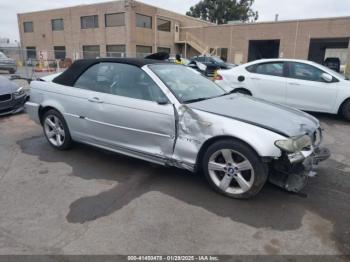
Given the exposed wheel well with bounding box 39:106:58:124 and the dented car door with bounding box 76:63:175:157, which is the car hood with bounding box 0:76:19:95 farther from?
the dented car door with bounding box 76:63:175:157

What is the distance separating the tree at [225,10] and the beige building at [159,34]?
628 inches

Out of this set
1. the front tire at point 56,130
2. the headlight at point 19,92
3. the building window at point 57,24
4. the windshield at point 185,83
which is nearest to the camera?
the windshield at point 185,83

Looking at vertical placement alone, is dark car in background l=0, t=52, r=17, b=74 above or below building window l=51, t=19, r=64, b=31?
below

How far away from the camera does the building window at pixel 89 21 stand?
3241 centimetres

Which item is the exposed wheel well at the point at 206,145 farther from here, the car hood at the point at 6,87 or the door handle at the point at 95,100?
the car hood at the point at 6,87

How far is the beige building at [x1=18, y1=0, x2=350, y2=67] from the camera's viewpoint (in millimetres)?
28859

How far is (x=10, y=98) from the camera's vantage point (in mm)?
7141

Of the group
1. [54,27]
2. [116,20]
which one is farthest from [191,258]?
[54,27]

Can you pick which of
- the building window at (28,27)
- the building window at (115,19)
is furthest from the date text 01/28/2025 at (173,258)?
the building window at (28,27)

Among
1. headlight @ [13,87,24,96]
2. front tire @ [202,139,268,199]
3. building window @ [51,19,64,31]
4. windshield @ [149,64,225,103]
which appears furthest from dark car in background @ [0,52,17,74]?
building window @ [51,19,64,31]

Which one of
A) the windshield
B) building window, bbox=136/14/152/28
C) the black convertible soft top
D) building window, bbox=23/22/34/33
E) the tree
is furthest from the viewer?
the tree

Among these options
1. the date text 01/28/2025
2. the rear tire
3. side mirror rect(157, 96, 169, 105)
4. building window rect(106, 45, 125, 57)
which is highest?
building window rect(106, 45, 125, 57)

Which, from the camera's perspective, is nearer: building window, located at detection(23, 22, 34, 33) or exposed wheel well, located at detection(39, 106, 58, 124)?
exposed wheel well, located at detection(39, 106, 58, 124)

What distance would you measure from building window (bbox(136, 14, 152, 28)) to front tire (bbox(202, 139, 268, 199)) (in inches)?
1191
